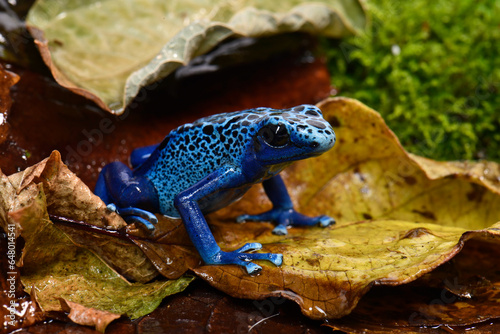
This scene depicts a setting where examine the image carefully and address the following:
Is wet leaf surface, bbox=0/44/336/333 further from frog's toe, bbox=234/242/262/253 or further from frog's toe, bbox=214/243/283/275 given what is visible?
frog's toe, bbox=234/242/262/253

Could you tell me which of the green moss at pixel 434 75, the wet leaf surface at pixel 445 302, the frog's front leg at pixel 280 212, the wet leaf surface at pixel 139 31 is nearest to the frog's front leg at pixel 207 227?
the frog's front leg at pixel 280 212

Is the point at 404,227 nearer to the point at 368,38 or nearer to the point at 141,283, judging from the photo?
the point at 141,283

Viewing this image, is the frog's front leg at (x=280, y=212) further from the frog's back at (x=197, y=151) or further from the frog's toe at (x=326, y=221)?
the frog's back at (x=197, y=151)

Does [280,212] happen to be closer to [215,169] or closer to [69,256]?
[215,169]

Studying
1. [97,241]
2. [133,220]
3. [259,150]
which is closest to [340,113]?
[259,150]

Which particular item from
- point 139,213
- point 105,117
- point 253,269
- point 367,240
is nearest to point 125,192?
point 139,213

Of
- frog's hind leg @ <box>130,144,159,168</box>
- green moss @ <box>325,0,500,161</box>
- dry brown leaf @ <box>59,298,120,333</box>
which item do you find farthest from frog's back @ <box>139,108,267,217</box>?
green moss @ <box>325,0,500,161</box>
